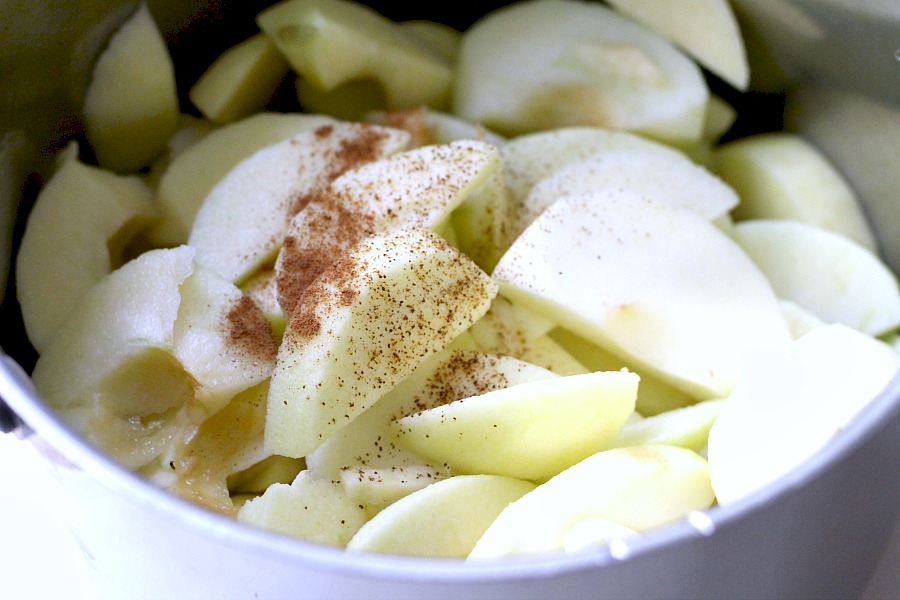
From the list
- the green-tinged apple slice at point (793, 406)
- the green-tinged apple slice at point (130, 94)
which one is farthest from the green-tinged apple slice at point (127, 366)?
the green-tinged apple slice at point (793, 406)

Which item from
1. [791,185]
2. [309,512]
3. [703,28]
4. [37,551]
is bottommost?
[37,551]

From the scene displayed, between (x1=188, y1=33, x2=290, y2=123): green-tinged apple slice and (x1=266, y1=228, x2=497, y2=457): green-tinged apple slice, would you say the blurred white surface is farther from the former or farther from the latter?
(x1=188, y1=33, x2=290, y2=123): green-tinged apple slice

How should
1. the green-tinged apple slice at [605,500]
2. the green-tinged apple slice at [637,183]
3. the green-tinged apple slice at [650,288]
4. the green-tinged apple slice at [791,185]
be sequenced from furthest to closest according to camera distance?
the green-tinged apple slice at [791,185], the green-tinged apple slice at [637,183], the green-tinged apple slice at [650,288], the green-tinged apple slice at [605,500]

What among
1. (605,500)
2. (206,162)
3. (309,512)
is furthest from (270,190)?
(605,500)

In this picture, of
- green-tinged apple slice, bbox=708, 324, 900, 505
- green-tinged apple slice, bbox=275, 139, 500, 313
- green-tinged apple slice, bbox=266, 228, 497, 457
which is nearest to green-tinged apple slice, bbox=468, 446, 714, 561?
green-tinged apple slice, bbox=708, 324, 900, 505

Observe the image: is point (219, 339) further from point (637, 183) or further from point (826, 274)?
point (826, 274)

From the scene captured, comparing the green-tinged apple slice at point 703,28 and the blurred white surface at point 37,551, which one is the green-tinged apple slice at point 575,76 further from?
the blurred white surface at point 37,551
